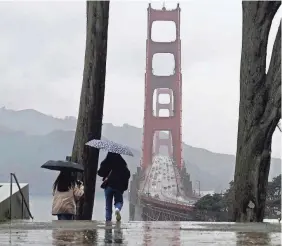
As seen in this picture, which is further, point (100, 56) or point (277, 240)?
point (100, 56)

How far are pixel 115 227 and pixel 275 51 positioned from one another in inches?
70.2

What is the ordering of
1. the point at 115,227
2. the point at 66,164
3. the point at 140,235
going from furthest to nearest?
the point at 66,164 < the point at 115,227 < the point at 140,235

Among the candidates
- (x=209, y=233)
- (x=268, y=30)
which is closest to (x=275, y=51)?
(x=268, y=30)

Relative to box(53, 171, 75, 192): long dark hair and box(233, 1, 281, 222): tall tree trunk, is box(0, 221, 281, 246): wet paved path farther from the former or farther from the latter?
box(233, 1, 281, 222): tall tree trunk

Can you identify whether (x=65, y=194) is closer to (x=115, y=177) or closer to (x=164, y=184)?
(x=115, y=177)

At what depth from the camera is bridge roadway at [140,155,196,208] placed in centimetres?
2890

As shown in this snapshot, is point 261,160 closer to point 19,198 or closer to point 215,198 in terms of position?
point 19,198

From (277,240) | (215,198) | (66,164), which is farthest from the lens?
(215,198)

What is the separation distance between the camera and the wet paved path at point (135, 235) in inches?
120

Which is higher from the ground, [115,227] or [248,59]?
Result: [248,59]

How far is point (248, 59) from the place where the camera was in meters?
4.97

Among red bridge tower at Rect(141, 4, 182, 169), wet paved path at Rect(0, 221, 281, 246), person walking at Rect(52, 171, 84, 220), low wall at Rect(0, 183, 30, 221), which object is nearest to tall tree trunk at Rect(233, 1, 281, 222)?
wet paved path at Rect(0, 221, 281, 246)

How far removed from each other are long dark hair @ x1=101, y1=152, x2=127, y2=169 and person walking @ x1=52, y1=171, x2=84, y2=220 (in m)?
0.27

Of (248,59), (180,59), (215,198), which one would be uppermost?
(180,59)
